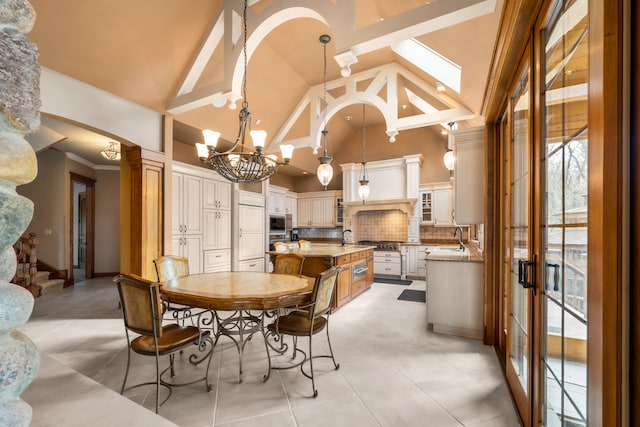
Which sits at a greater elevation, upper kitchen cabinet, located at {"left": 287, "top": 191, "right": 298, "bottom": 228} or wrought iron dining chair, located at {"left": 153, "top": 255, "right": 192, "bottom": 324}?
upper kitchen cabinet, located at {"left": 287, "top": 191, "right": 298, "bottom": 228}

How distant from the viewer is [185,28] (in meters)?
3.54

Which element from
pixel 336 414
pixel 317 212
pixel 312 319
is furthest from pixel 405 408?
pixel 317 212

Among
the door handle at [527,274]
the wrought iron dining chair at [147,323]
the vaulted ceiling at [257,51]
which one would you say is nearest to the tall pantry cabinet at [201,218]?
the vaulted ceiling at [257,51]

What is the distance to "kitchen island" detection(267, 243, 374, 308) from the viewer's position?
4.06m

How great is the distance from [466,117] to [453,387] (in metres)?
3.46

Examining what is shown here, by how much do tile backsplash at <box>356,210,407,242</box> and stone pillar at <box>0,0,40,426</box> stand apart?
7.27 meters

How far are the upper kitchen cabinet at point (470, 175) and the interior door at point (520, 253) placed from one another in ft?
2.16

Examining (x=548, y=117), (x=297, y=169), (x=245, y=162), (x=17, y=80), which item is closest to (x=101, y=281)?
(x=297, y=169)

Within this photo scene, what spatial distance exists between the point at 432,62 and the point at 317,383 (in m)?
3.89

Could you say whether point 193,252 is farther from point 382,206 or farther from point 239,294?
point 382,206

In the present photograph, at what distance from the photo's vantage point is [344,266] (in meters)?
4.36

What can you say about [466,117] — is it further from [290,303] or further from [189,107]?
[189,107]

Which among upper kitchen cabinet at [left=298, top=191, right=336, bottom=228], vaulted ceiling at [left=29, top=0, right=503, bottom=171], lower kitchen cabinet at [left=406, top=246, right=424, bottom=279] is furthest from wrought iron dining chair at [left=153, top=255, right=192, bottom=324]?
upper kitchen cabinet at [left=298, top=191, right=336, bottom=228]

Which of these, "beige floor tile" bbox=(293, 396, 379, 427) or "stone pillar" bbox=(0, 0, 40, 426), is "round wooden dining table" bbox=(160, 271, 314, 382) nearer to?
"beige floor tile" bbox=(293, 396, 379, 427)
